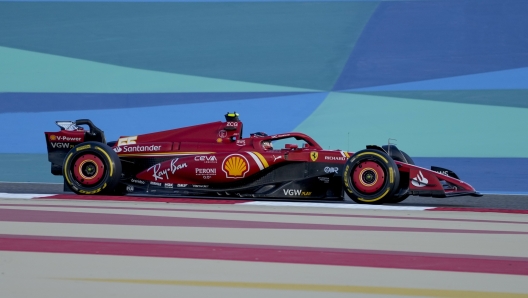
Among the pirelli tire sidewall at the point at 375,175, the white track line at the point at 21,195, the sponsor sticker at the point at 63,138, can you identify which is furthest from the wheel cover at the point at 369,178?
the sponsor sticker at the point at 63,138

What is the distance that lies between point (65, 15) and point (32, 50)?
1.57 m

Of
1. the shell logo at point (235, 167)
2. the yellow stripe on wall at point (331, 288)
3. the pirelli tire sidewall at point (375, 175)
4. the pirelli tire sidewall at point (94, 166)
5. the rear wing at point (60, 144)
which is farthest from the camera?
the rear wing at point (60, 144)

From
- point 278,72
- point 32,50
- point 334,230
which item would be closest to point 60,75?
point 32,50

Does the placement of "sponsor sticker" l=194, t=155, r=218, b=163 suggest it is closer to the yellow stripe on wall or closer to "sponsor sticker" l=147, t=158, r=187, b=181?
"sponsor sticker" l=147, t=158, r=187, b=181

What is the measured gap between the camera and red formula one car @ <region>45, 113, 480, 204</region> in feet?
41.5

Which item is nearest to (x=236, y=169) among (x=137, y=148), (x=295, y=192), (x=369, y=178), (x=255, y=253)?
(x=295, y=192)

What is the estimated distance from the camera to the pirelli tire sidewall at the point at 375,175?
1247cm

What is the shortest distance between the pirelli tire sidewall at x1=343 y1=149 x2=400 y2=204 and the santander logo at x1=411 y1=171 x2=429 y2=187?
10.6 inches

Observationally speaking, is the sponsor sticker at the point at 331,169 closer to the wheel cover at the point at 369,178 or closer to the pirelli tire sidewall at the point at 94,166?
the wheel cover at the point at 369,178

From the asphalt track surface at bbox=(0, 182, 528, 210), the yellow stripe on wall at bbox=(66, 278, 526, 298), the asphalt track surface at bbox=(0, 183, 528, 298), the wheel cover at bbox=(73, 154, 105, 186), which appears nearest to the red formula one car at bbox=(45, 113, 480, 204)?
the wheel cover at bbox=(73, 154, 105, 186)

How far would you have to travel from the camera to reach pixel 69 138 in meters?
14.3

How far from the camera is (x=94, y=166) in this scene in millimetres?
13617

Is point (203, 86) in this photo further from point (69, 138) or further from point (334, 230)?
point (334, 230)

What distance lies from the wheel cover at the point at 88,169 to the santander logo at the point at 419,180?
4605mm
